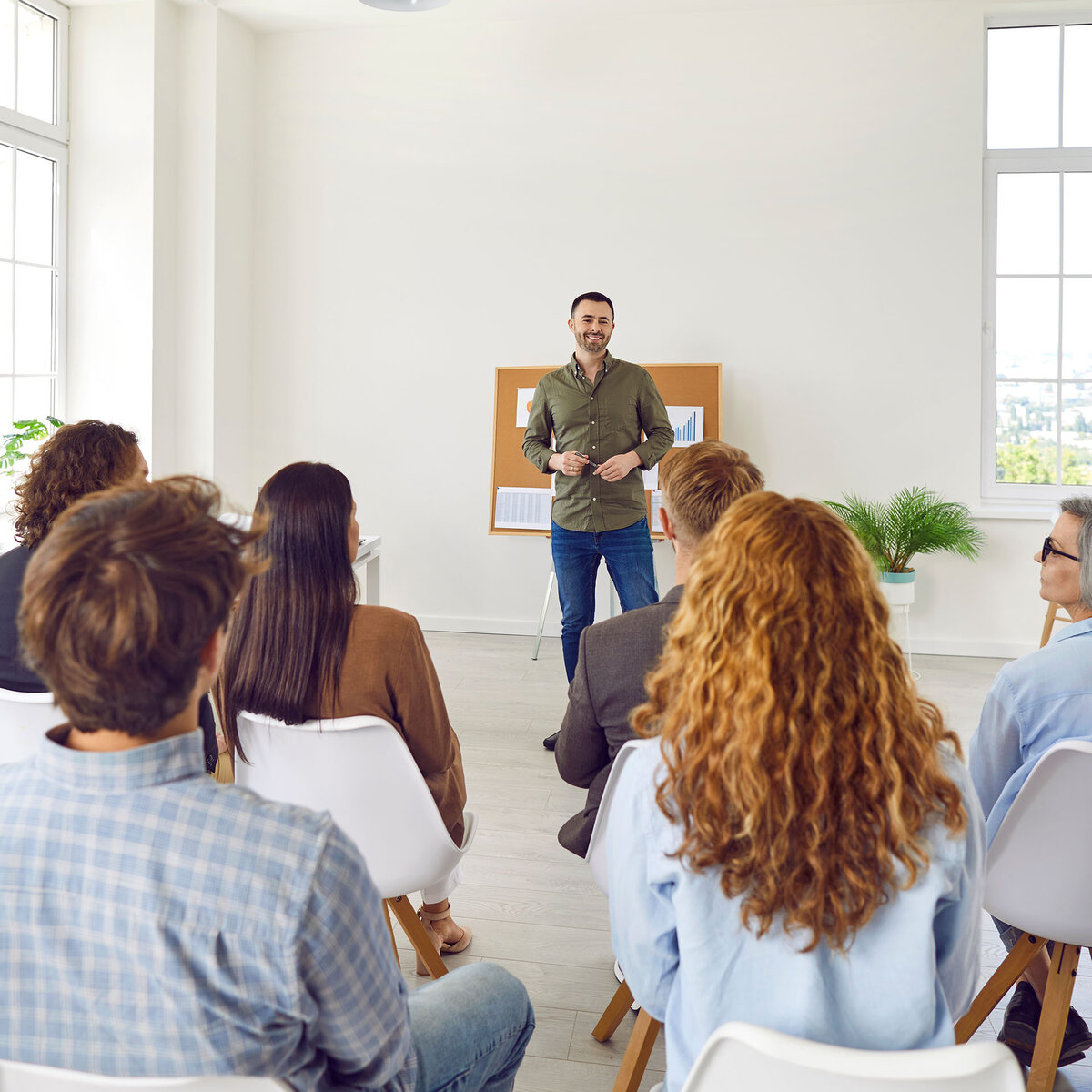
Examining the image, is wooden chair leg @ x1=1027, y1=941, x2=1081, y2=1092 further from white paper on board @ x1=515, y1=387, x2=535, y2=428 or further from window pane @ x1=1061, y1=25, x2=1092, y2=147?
window pane @ x1=1061, y1=25, x2=1092, y2=147

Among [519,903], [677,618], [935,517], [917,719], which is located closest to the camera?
[917,719]

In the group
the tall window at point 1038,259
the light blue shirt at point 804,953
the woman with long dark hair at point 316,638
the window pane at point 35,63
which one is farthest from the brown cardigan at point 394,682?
the window pane at point 35,63

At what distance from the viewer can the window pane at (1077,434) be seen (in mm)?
5227

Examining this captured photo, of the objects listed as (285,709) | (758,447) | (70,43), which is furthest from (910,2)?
(285,709)

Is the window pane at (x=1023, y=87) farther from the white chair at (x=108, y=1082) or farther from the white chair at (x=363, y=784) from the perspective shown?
the white chair at (x=108, y=1082)

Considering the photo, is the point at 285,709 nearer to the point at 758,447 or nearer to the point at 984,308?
the point at 758,447

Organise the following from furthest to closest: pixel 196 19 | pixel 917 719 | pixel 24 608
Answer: pixel 196 19, pixel 917 719, pixel 24 608

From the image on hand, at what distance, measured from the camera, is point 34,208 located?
5.16m

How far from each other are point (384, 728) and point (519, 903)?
3.86ft

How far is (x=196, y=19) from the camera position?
17.5ft

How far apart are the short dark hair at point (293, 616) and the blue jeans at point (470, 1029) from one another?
612 mm

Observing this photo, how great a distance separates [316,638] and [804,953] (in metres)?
1.06

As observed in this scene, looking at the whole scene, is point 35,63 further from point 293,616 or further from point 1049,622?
point 1049,622

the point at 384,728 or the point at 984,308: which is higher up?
the point at 984,308
